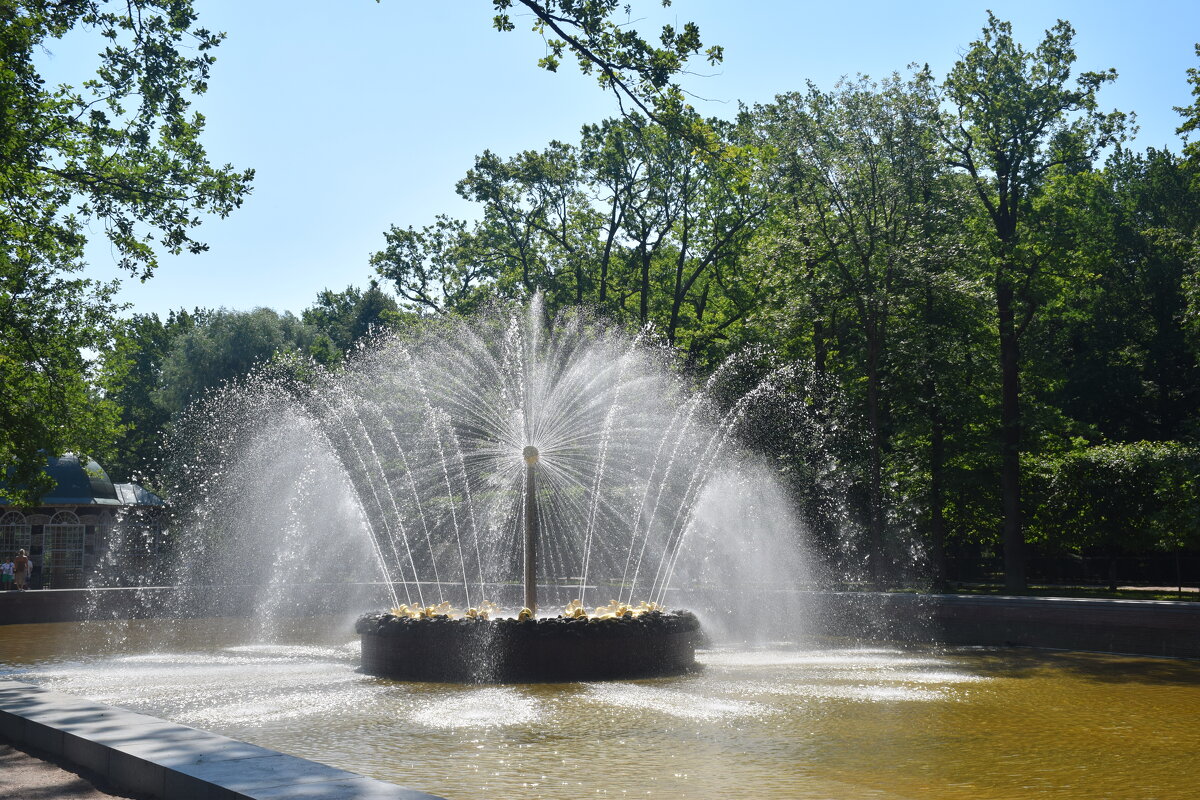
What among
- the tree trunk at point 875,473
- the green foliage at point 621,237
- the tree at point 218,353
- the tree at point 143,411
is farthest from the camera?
the tree at point 143,411

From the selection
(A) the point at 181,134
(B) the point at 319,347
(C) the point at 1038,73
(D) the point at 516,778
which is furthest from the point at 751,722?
(B) the point at 319,347

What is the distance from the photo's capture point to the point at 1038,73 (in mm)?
31203

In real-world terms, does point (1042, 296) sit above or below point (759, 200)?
below

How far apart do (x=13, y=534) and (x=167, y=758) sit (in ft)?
130

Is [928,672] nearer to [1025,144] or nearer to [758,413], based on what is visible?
[758,413]

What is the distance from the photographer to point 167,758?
6.95m

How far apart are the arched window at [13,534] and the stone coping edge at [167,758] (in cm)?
3483

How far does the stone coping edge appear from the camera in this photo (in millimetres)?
6027

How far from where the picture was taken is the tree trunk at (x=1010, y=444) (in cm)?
2934

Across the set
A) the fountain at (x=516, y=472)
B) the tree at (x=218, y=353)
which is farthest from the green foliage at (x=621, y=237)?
the tree at (x=218, y=353)

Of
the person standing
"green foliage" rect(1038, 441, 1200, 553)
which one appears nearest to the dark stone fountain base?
"green foliage" rect(1038, 441, 1200, 553)

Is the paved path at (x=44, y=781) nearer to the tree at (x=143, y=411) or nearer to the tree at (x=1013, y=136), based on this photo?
the tree at (x=1013, y=136)

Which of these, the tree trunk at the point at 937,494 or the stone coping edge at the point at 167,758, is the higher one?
the tree trunk at the point at 937,494

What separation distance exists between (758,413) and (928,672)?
52.9ft
